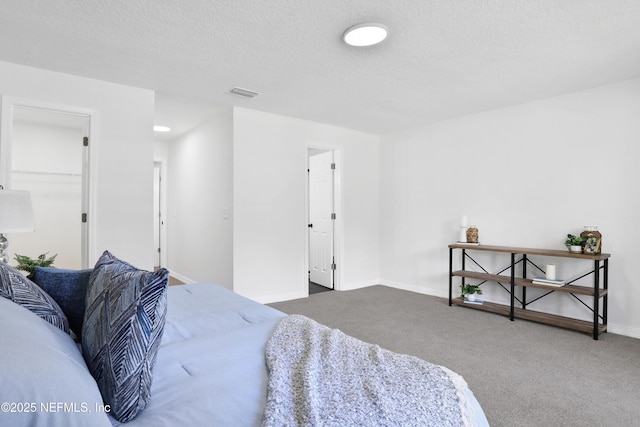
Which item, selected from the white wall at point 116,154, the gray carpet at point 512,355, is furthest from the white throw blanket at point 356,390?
the white wall at point 116,154

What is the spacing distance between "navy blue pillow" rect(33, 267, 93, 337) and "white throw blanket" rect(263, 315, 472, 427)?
0.81 meters

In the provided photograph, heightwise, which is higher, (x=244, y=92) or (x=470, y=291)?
(x=244, y=92)

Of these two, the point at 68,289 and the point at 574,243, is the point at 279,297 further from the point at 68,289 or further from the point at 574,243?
the point at 574,243

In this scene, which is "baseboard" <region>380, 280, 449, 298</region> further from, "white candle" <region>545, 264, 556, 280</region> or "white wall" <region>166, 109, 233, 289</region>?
"white wall" <region>166, 109, 233, 289</region>

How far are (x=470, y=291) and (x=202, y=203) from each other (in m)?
3.77

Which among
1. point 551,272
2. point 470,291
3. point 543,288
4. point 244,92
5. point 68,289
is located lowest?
point 470,291

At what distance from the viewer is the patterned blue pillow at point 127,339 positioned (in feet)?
2.89

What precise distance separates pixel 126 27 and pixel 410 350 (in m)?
3.22

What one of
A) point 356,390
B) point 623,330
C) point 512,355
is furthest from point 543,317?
point 356,390

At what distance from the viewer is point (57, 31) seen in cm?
239

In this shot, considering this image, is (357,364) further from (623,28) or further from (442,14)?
(623,28)

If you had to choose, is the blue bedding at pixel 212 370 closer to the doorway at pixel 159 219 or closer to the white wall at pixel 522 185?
the white wall at pixel 522 185

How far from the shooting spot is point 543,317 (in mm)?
3512

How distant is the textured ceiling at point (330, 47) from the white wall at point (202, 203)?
32.5 inches
